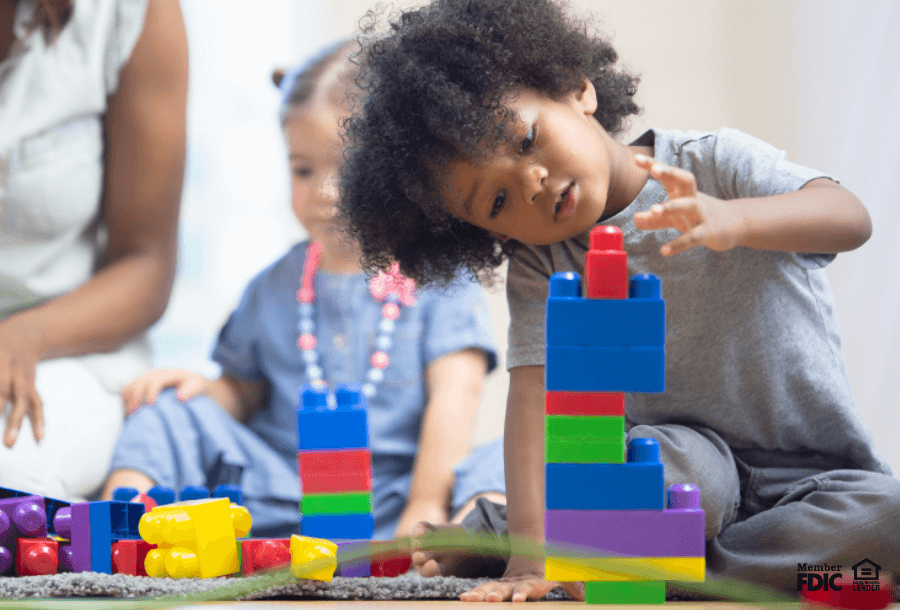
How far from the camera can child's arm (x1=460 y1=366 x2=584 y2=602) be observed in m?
0.74

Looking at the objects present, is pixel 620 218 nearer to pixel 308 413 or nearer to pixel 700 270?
pixel 700 270

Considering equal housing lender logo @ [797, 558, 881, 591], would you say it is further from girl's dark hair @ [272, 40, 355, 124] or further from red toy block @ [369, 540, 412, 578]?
girl's dark hair @ [272, 40, 355, 124]

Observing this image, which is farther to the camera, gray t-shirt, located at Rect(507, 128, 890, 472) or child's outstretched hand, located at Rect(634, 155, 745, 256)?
gray t-shirt, located at Rect(507, 128, 890, 472)

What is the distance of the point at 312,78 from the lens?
142 centimetres

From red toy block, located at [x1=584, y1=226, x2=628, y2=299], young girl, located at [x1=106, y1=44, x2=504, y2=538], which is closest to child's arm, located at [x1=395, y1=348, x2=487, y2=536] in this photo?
young girl, located at [x1=106, y1=44, x2=504, y2=538]

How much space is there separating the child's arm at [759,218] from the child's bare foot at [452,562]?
1.15 feet

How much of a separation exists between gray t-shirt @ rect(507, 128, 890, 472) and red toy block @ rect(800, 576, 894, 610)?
217 mm

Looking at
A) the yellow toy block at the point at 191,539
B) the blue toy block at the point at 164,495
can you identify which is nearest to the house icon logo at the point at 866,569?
the yellow toy block at the point at 191,539

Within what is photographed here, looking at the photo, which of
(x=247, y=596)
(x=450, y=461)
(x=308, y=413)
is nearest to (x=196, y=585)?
(x=247, y=596)

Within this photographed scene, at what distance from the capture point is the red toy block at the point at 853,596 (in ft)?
1.96

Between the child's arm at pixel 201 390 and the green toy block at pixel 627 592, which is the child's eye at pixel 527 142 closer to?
the green toy block at pixel 627 592

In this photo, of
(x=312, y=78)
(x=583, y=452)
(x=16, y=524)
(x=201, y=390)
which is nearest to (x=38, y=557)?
(x=16, y=524)

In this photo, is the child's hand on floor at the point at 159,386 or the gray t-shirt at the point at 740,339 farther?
the child's hand on floor at the point at 159,386

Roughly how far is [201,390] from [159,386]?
6cm
